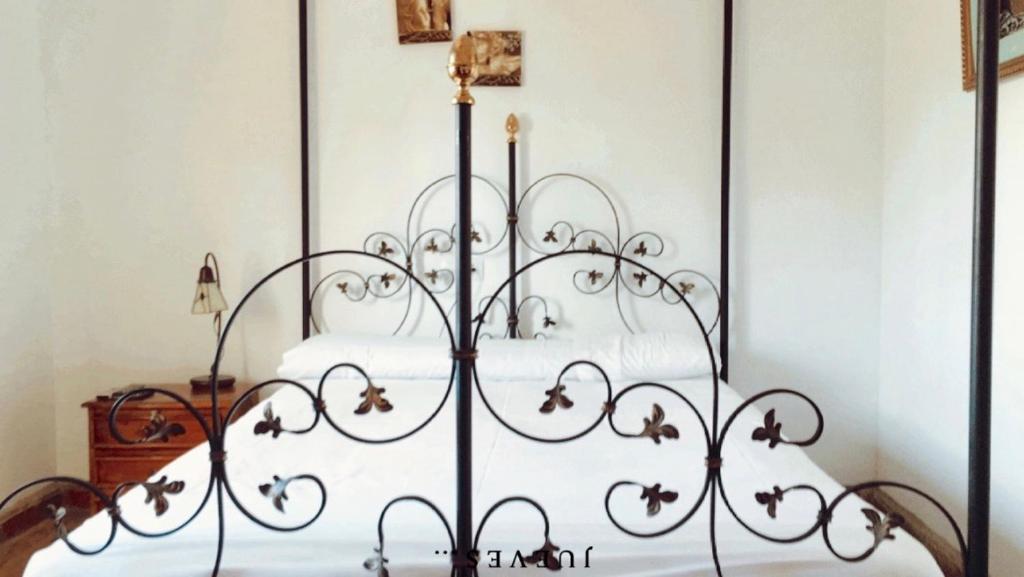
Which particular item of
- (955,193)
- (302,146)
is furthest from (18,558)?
(955,193)

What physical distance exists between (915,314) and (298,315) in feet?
7.19

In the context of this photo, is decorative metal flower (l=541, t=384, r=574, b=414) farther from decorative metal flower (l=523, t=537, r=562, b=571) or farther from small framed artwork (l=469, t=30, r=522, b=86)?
small framed artwork (l=469, t=30, r=522, b=86)

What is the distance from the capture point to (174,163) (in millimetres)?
2705

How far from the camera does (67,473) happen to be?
2.72m

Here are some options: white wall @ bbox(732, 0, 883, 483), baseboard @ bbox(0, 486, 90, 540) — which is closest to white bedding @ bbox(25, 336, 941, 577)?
white wall @ bbox(732, 0, 883, 483)

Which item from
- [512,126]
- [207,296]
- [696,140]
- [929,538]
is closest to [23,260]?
[207,296]

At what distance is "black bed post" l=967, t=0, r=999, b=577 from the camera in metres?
0.92

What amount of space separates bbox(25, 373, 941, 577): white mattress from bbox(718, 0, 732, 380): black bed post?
92cm

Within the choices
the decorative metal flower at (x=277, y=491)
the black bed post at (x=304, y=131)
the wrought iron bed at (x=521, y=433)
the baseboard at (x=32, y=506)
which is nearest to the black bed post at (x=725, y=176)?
the wrought iron bed at (x=521, y=433)

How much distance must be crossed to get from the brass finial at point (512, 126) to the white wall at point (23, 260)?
5.72 feet

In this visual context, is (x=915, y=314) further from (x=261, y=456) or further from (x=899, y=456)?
(x=261, y=456)

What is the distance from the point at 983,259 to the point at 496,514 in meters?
0.80

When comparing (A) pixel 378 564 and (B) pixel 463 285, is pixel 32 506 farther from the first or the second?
(B) pixel 463 285

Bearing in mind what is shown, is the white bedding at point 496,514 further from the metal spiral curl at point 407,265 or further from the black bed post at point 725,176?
the metal spiral curl at point 407,265
